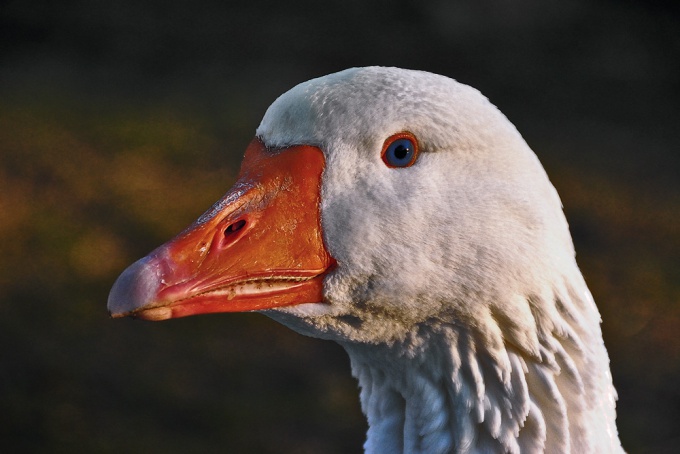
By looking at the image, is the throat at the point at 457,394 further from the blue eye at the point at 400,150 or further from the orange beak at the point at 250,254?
the blue eye at the point at 400,150

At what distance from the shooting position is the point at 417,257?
9.78 feet

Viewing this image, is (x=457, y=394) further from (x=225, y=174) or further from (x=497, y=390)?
(x=225, y=174)

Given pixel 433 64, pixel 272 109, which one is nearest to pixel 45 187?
pixel 433 64

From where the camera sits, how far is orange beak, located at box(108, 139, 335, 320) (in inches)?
112

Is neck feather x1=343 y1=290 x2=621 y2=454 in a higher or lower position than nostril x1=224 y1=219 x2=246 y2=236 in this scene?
lower

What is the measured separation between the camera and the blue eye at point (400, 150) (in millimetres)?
3023

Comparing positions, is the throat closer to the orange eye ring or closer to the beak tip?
the orange eye ring

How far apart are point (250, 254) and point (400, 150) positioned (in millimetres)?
570

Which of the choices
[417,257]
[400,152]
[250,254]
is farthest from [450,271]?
[250,254]

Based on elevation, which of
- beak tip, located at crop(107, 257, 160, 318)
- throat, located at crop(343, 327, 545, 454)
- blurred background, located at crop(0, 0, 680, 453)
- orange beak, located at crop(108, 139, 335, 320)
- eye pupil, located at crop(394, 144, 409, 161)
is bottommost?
throat, located at crop(343, 327, 545, 454)

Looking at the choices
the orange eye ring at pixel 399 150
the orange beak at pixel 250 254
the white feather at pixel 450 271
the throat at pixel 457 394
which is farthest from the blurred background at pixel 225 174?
the orange eye ring at pixel 399 150

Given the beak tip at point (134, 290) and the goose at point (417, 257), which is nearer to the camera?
the beak tip at point (134, 290)

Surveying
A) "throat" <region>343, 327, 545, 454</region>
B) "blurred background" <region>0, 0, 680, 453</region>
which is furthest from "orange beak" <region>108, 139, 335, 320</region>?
"blurred background" <region>0, 0, 680, 453</region>

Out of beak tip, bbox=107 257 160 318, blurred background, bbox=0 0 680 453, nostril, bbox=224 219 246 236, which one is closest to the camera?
beak tip, bbox=107 257 160 318
